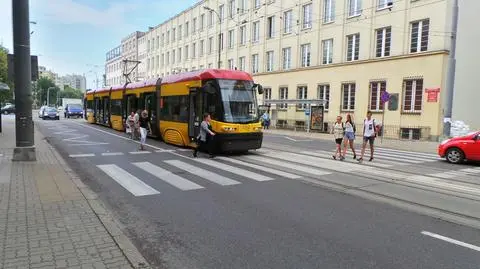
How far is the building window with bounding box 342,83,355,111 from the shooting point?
33188mm

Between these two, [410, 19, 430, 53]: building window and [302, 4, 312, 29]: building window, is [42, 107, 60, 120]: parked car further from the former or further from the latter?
[410, 19, 430, 53]: building window

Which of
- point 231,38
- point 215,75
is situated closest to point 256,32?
point 231,38

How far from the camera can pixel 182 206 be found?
24.2ft

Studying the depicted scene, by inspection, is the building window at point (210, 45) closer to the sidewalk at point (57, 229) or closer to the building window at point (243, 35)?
the building window at point (243, 35)

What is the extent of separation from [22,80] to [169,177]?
16.8ft

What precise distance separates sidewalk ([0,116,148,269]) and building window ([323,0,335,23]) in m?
30.6

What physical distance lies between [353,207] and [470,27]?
2405 centimetres

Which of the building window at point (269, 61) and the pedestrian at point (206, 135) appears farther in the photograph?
the building window at point (269, 61)

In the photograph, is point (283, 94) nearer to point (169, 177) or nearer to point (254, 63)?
point (254, 63)

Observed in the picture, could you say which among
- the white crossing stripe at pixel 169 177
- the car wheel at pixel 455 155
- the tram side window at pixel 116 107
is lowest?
the white crossing stripe at pixel 169 177

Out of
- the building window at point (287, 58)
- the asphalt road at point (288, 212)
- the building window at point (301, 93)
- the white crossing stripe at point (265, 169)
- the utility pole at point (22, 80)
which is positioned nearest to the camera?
the asphalt road at point (288, 212)

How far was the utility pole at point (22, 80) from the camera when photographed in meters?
11.3

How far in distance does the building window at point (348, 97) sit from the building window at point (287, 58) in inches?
317

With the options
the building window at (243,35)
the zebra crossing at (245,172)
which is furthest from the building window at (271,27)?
the zebra crossing at (245,172)
